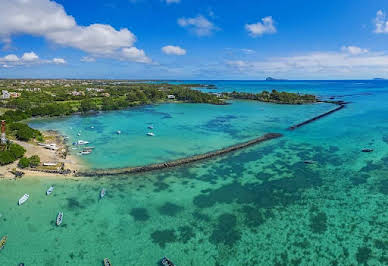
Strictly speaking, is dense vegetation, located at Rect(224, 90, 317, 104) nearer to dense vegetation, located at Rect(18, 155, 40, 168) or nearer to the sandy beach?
the sandy beach

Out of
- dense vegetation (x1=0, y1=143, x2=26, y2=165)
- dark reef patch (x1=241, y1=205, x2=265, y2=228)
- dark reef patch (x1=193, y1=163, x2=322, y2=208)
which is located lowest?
dark reef patch (x1=241, y1=205, x2=265, y2=228)

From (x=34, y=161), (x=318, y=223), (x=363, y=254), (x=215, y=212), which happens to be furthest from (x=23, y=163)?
(x=363, y=254)

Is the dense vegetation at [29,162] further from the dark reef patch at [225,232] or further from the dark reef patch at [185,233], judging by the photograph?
the dark reef patch at [225,232]

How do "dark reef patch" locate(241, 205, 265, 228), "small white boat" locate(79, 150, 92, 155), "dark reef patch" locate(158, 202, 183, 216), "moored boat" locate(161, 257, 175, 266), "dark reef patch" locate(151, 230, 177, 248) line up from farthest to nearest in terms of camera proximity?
"small white boat" locate(79, 150, 92, 155) → "dark reef patch" locate(158, 202, 183, 216) → "dark reef patch" locate(241, 205, 265, 228) → "dark reef patch" locate(151, 230, 177, 248) → "moored boat" locate(161, 257, 175, 266)

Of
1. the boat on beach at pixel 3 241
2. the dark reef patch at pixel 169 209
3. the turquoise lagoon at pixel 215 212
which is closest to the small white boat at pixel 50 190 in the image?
the turquoise lagoon at pixel 215 212

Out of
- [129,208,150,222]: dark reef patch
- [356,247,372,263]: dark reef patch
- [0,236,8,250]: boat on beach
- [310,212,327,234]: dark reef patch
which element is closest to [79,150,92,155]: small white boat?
[129,208,150,222]: dark reef patch

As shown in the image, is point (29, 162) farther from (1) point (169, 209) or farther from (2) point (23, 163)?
(1) point (169, 209)

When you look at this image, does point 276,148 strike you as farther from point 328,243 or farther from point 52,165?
point 52,165
